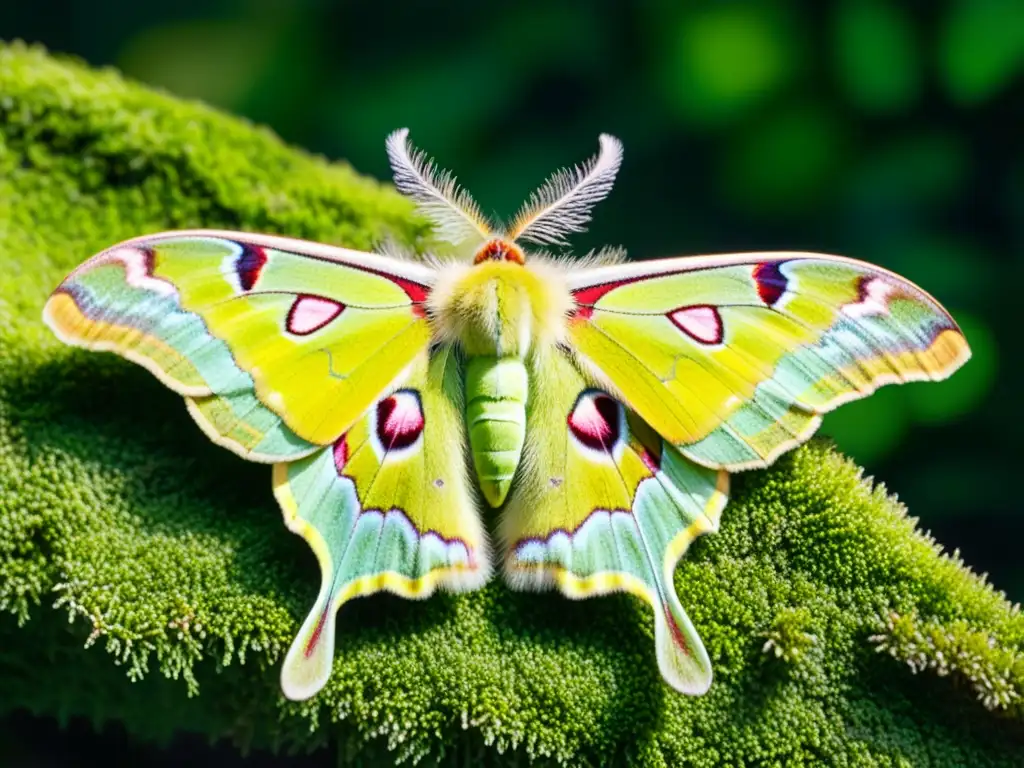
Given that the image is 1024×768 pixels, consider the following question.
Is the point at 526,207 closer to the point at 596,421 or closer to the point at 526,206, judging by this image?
the point at 526,206

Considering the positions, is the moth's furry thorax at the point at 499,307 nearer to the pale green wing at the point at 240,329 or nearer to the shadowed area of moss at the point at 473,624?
the pale green wing at the point at 240,329

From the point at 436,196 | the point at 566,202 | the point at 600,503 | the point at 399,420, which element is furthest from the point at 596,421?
the point at 436,196

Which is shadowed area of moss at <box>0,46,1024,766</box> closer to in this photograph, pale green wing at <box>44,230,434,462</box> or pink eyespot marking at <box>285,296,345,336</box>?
pale green wing at <box>44,230,434,462</box>

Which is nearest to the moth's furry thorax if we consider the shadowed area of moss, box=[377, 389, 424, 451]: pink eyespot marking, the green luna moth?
the green luna moth

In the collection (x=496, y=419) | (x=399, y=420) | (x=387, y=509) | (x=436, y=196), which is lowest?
(x=387, y=509)

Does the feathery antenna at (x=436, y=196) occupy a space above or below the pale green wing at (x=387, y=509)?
above

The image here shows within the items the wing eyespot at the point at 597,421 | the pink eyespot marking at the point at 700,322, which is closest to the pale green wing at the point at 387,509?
the wing eyespot at the point at 597,421

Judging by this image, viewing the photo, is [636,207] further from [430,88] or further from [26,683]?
[26,683]

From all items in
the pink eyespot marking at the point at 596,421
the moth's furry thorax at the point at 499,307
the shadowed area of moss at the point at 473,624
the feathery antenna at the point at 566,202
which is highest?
the feathery antenna at the point at 566,202
